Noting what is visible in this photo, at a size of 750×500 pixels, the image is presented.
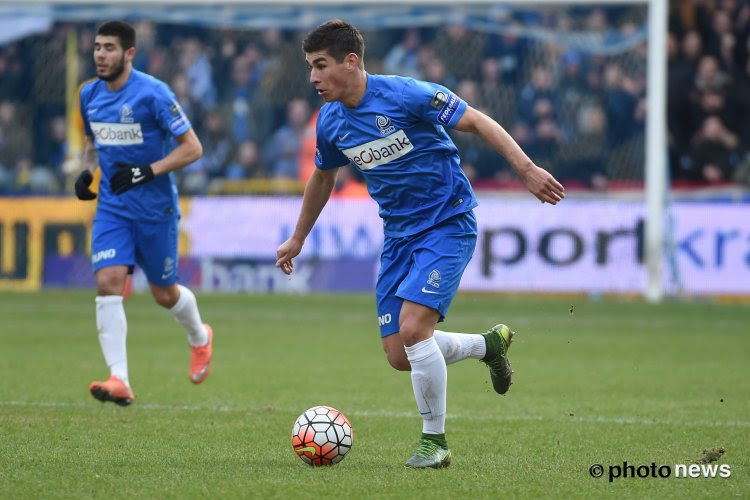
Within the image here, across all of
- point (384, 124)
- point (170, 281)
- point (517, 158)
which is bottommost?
point (170, 281)

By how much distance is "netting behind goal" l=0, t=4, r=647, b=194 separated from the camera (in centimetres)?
1939

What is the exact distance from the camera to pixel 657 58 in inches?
698

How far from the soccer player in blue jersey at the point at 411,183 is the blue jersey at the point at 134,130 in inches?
90.9

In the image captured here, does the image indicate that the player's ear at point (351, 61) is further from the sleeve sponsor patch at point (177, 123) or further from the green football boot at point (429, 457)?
the sleeve sponsor patch at point (177, 123)

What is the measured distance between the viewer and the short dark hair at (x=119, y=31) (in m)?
8.55

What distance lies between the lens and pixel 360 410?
8258mm

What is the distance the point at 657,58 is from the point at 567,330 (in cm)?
521

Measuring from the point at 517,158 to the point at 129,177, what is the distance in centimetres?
327

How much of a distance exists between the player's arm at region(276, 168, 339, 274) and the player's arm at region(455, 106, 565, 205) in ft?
2.89

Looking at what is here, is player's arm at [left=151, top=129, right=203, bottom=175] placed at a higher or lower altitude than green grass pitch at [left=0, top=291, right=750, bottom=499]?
higher

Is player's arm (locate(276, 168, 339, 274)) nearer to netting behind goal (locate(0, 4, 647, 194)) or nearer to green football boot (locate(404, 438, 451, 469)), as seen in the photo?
green football boot (locate(404, 438, 451, 469))

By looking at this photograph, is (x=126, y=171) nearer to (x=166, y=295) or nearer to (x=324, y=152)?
→ (x=166, y=295)

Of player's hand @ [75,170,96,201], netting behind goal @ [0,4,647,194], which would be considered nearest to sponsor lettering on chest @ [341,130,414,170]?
player's hand @ [75,170,96,201]

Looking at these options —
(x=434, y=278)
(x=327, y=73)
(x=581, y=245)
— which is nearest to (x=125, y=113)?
(x=327, y=73)
